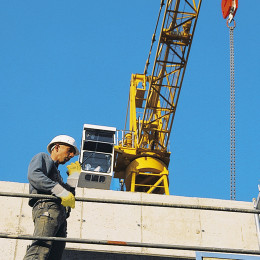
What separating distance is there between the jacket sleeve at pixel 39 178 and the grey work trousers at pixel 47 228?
0.18m

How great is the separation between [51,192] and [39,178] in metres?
0.20

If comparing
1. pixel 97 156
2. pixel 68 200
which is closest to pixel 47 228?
pixel 68 200

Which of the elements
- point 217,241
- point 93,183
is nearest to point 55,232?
point 217,241

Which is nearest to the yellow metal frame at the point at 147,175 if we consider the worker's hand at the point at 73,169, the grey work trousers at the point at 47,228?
the worker's hand at the point at 73,169

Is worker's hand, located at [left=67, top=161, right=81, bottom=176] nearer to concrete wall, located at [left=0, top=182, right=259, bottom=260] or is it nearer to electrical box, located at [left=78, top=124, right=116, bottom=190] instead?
concrete wall, located at [left=0, top=182, right=259, bottom=260]

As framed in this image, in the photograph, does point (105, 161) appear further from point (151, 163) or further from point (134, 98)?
point (134, 98)

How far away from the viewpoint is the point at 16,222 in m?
13.8

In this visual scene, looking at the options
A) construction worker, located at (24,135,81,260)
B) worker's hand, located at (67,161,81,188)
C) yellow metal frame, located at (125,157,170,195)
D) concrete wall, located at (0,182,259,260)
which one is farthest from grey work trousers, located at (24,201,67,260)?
yellow metal frame, located at (125,157,170,195)

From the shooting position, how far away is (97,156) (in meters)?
25.8

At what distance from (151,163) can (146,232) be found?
13536mm

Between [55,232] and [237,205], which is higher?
[237,205]

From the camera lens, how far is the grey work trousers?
228 inches

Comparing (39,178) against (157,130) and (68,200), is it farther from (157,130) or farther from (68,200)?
(157,130)

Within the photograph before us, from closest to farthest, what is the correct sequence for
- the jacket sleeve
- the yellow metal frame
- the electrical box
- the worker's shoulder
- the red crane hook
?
the jacket sleeve → the worker's shoulder → the electrical box → the red crane hook → the yellow metal frame
